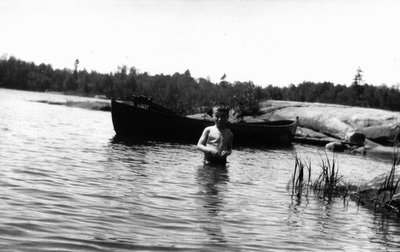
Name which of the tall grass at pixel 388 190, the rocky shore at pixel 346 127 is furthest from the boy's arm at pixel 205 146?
the rocky shore at pixel 346 127

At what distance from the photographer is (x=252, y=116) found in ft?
126

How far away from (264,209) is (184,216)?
69.1 inches

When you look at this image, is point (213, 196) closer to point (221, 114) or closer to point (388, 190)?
point (221, 114)

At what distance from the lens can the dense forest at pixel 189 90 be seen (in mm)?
46469

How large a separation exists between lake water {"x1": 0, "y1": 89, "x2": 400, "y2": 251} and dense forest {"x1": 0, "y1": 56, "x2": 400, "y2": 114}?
94.8ft

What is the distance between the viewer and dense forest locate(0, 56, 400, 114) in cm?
4647

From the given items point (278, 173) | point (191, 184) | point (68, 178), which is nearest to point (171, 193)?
point (191, 184)

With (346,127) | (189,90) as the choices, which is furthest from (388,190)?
(189,90)

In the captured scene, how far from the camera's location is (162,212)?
6.69 meters

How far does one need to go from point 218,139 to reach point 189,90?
268 feet

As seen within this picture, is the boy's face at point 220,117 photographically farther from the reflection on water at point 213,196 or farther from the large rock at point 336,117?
the large rock at point 336,117

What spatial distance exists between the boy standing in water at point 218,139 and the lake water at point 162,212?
60 cm

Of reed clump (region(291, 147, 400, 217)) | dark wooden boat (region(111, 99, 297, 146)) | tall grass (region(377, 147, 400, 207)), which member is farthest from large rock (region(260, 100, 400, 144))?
tall grass (region(377, 147, 400, 207))

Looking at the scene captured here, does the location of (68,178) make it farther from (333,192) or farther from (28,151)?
(333,192)
